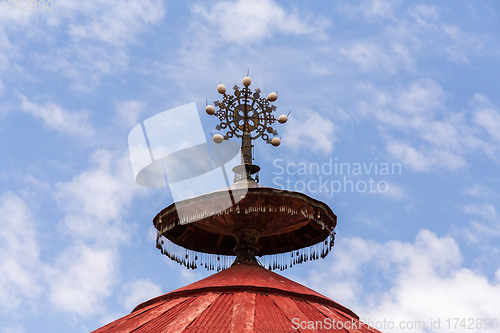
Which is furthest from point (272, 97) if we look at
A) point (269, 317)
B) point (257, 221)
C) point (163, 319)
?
point (163, 319)

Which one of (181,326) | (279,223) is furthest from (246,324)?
(279,223)

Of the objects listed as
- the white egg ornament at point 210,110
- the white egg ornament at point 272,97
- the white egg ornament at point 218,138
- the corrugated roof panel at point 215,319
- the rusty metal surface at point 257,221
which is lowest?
the corrugated roof panel at point 215,319

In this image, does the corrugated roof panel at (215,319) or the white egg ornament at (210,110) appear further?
the white egg ornament at (210,110)

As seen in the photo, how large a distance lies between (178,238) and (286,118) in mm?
3708

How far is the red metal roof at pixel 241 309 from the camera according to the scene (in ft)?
42.2

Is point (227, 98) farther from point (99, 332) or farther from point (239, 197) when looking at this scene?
point (99, 332)

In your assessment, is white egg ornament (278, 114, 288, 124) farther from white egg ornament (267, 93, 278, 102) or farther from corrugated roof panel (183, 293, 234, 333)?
corrugated roof panel (183, 293, 234, 333)

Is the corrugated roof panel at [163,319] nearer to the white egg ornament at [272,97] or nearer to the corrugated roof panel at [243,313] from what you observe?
the corrugated roof panel at [243,313]

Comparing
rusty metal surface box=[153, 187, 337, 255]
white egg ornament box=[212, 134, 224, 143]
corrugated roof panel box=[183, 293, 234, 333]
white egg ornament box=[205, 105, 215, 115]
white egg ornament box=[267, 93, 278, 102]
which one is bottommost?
corrugated roof panel box=[183, 293, 234, 333]

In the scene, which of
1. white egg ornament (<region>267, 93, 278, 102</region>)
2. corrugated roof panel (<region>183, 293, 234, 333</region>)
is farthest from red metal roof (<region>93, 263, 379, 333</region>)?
white egg ornament (<region>267, 93, 278, 102</region>)

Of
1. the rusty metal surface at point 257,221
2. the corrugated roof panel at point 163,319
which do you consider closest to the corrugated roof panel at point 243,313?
the corrugated roof panel at point 163,319

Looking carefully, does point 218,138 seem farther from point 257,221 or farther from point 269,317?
point 269,317

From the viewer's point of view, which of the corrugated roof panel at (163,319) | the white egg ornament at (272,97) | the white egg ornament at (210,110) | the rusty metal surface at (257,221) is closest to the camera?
the corrugated roof panel at (163,319)

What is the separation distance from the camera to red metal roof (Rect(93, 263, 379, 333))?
1288 centimetres
